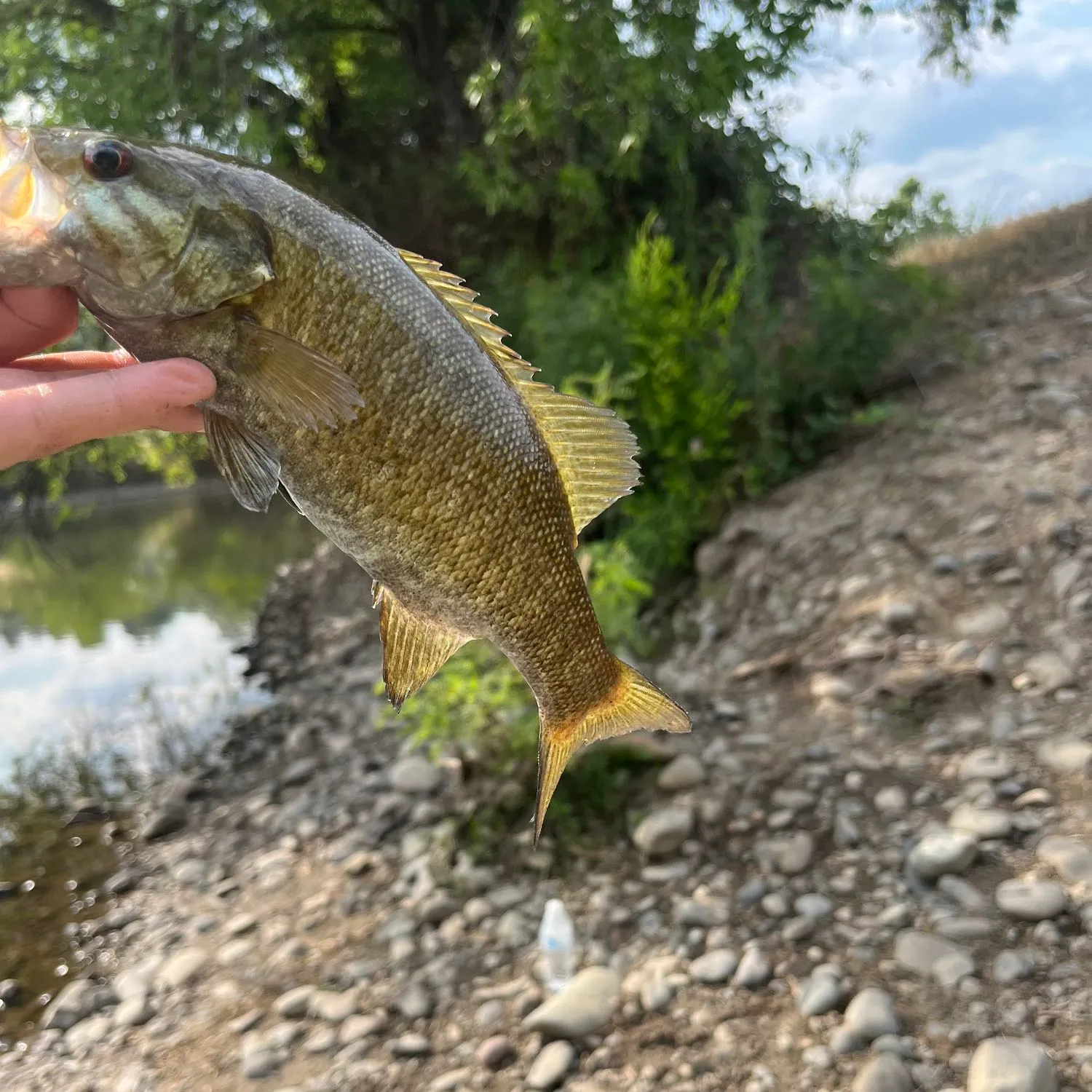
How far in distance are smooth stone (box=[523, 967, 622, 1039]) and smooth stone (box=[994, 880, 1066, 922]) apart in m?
1.54

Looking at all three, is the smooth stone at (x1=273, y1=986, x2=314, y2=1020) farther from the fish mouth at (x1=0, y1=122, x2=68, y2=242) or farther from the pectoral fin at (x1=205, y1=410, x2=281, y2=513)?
the fish mouth at (x1=0, y1=122, x2=68, y2=242)

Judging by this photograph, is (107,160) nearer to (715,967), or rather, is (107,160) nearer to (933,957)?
(715,967)

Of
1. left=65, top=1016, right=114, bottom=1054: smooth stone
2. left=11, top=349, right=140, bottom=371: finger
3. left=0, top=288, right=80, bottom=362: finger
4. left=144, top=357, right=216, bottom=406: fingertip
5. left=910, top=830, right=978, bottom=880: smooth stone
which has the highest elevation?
left=0, top=288, right=80, bottom=362: finger

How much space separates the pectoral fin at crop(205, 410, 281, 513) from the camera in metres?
1.50

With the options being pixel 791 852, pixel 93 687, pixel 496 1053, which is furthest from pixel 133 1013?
pixel 93 687

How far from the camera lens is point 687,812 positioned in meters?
4.17

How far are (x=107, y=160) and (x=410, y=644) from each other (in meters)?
1.03

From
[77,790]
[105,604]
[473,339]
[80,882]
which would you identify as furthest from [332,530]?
[105,604]

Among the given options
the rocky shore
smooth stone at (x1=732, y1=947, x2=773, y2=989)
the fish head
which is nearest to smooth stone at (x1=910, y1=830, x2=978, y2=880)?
the rocky shore

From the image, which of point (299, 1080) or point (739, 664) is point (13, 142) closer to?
point (299, 1080)

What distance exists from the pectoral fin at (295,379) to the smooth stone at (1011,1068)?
273 cm

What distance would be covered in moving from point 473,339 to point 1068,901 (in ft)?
10.1

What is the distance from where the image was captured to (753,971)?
3281 millimetres

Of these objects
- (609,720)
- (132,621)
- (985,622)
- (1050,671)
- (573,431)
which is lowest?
(132,621)
